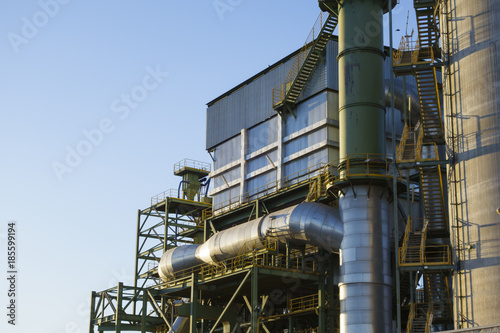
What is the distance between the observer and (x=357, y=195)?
137 ft

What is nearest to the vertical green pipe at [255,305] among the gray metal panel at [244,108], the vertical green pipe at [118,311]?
the vertical green pipe at [118,311]

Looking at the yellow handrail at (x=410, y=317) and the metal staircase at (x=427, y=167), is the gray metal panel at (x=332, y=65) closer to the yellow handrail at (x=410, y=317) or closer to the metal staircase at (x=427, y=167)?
the metal staircase at (x=427, y=167)

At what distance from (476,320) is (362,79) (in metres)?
15.6

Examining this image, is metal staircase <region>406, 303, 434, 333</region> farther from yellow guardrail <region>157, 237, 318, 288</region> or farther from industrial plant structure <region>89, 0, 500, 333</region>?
yellow guardrail <region>157, 237, 318, 288</region>

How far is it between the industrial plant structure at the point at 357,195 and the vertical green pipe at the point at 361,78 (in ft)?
0.26

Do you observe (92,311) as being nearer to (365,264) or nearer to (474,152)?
(365,264)

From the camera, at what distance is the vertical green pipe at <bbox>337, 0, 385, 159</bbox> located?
42.5 m

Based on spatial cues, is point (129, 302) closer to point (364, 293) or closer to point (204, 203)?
point (204, 203)

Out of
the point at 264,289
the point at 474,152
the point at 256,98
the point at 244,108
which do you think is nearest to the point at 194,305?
the point at 264,289

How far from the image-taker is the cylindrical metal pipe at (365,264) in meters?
39.5

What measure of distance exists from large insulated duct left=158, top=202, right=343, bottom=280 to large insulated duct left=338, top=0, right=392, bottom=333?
2.90 feet

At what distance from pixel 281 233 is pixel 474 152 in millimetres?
12052

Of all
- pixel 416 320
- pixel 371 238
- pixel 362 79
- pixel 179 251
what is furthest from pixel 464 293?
pixel 179 251

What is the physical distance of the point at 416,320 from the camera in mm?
38438
